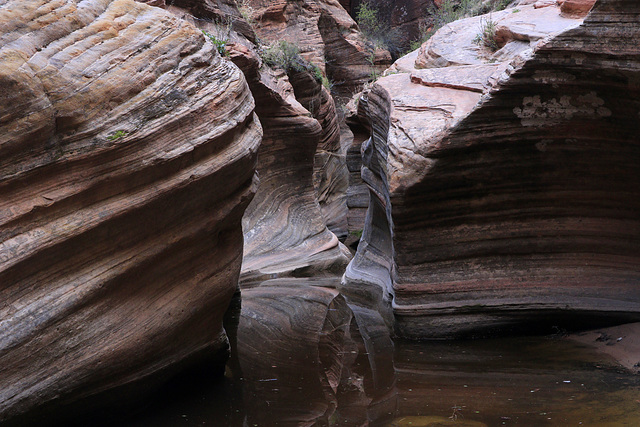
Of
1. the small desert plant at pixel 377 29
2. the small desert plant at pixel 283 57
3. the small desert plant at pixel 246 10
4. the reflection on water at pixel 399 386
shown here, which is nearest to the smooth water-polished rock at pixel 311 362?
the reflection on water at pixel 399 386

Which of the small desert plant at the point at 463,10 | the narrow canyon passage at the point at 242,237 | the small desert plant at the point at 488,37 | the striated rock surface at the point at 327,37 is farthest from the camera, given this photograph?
Answer: the striated rock surface at the point at 327,37

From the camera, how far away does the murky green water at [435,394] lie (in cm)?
421

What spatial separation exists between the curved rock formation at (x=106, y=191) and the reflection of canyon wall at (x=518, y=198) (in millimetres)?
2238

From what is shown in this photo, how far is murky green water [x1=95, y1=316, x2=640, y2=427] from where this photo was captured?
166 inches

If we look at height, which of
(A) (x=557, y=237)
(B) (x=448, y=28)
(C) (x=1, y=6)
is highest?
(C) (x=1, y=6)

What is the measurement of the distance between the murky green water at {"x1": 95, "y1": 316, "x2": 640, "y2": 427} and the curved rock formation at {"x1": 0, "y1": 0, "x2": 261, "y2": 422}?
1.64 feet

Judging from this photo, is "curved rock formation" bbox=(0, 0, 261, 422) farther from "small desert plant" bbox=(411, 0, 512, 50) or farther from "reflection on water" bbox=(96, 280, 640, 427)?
"small desert plant" bbox=(411, 0, 512, 50)

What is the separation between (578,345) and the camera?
6.03 m

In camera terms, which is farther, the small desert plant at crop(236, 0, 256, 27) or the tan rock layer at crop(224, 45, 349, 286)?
the small desert plant at crop(236, 0, 256, 27)

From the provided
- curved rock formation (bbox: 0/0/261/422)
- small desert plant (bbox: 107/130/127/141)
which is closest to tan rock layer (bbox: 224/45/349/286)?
curved rock formation (bbox: 0/0/261/422)

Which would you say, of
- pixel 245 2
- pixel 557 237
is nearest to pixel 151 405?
pixel 557 237

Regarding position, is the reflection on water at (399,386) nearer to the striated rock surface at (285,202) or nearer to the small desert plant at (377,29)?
the striated rock surface at (285,202)

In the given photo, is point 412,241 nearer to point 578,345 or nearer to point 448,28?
point 578,345

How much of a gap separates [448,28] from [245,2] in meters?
6.59
